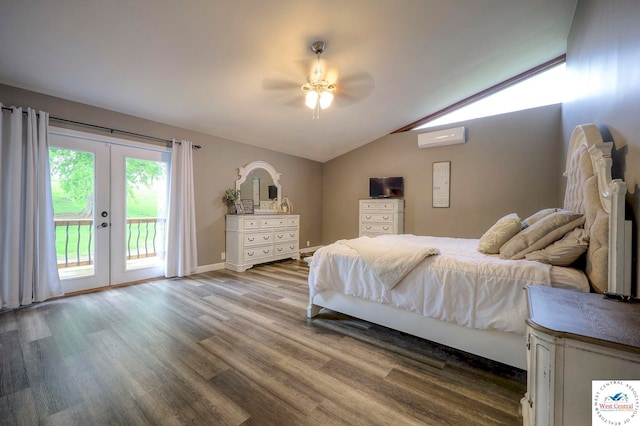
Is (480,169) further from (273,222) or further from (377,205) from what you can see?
(273,222)

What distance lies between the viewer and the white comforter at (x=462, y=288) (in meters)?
1.70

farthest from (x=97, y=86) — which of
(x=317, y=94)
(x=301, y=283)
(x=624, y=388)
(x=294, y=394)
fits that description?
(x=624, y=388)

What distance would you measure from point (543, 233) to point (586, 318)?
1.24 metres

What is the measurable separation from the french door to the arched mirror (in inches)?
52.4

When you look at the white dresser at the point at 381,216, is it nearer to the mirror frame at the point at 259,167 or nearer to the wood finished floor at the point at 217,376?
the mirror frame at the point at 259,167

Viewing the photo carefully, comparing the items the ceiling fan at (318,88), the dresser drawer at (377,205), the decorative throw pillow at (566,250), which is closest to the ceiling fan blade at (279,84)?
the ceiling fan at (318,88)

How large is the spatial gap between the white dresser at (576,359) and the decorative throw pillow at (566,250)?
0.92 meters

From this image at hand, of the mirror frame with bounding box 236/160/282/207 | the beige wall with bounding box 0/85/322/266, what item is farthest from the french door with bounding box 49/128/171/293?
the mirror frame with bounding box 236/160/282/207

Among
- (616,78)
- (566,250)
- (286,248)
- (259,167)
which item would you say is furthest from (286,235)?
(616,78)

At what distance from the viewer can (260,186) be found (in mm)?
5305

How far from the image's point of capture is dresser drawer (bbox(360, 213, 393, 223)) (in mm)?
5219

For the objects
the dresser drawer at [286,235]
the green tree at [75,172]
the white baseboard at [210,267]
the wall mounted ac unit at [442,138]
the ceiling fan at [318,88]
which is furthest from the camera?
the dresser drawer at [286,235]

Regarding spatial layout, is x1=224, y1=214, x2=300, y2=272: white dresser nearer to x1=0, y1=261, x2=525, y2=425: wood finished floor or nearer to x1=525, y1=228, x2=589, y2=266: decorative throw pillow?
x1=0, y1=261, x2=525, y2=425: wood finished floor

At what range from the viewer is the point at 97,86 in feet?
9.78
